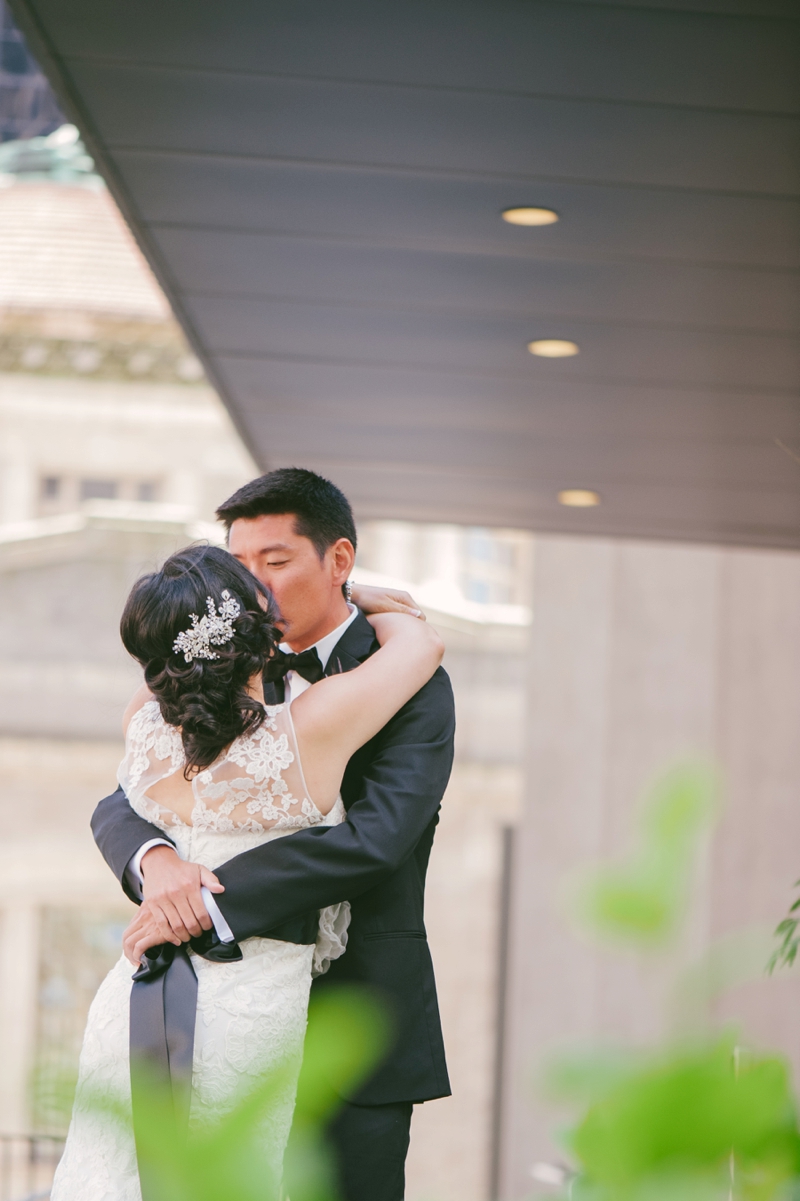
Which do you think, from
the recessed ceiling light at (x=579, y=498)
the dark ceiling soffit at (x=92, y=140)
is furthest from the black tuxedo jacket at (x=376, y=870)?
the recessed ceiling light at (x=579, y=498)

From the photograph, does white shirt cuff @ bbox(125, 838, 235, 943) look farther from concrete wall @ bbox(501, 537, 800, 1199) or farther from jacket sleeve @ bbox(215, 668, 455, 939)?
concrete wall @ bbox(501, 537, 800, 1199)

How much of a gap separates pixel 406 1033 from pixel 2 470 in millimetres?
13720

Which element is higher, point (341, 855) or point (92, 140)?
point (92, 140)

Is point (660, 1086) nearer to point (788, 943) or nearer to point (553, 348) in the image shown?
point (788, 943)

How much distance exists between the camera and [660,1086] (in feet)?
1.05

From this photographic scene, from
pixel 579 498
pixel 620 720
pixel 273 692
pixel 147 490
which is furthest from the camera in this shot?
pixel 147 490

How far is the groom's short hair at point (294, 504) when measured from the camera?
236 centimetres

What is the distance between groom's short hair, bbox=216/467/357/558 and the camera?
2.36 m

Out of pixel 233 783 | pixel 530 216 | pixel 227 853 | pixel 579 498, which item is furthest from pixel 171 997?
pixel 579 498

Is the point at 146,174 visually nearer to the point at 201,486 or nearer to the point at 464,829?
the point at 464,829

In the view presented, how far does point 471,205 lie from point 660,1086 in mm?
2681

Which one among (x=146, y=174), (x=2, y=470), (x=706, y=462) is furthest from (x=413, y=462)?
(x=2, y=470)

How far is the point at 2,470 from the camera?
15102 mm

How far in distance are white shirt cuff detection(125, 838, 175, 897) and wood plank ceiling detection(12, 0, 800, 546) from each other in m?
1.25
